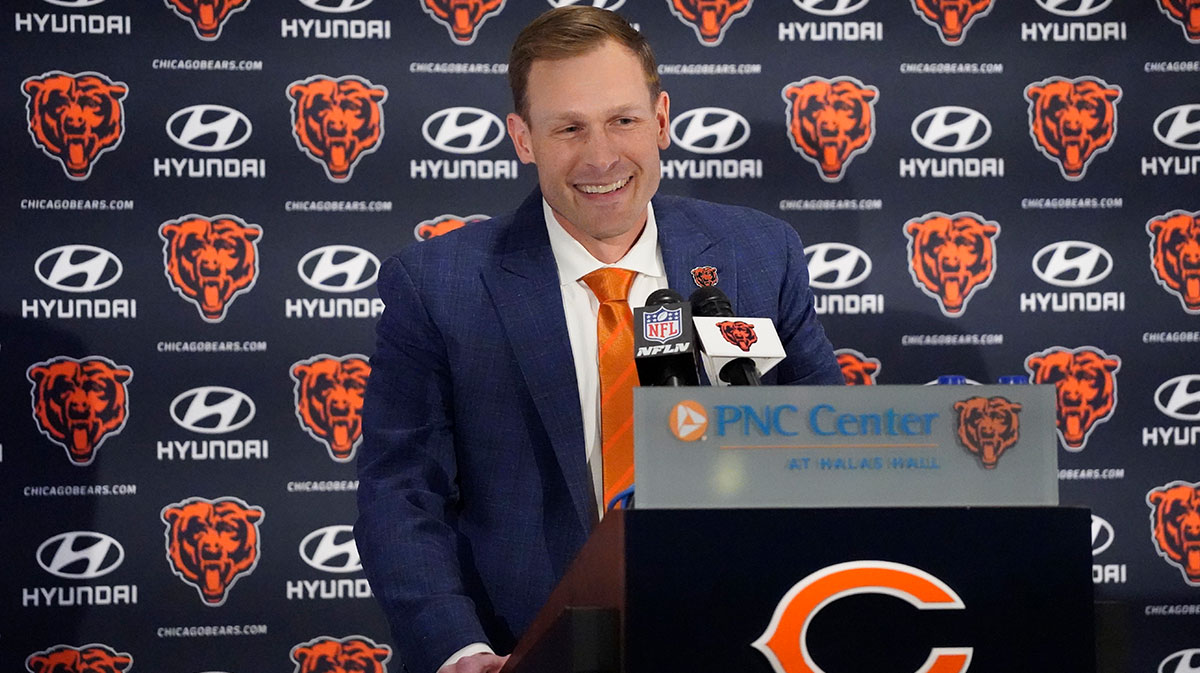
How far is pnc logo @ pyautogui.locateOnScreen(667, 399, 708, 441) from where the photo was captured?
1.15 metres

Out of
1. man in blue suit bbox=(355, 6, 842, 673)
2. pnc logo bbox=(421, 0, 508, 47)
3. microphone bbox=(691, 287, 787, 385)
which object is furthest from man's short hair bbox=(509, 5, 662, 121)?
pnc logo bbox=(421, 0, 508, 47)

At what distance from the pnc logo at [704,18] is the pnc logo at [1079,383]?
1.53 meters

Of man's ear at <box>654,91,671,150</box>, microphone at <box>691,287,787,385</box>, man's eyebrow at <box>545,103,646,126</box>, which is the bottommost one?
microphone at <box>691,287,787,385</box>

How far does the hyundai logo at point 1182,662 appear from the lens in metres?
4.23

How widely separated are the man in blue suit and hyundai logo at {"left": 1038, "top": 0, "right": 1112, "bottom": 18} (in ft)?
8.22

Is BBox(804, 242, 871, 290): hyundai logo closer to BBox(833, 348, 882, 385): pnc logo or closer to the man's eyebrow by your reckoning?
BBox(833, 348, 882, 385): pnc logo

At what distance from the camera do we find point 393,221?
410 cm

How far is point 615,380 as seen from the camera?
209 cm

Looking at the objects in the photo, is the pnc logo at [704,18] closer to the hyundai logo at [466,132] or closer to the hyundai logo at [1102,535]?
the hyundai logo at [466,132]

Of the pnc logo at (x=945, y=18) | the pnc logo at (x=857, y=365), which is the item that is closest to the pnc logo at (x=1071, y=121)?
the pnc logo at (x=945, y=18)

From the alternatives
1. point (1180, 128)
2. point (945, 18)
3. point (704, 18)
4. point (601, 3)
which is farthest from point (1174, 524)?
point (601, 3)

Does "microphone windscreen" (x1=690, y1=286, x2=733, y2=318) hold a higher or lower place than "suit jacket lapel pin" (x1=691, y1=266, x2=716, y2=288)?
lower

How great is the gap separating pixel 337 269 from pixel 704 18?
150 centimetres

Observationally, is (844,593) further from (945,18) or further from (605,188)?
(945,18)
